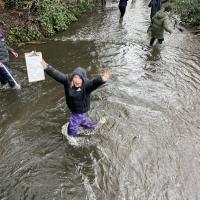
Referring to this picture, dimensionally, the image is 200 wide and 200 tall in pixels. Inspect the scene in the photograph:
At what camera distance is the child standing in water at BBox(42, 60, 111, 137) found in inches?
229

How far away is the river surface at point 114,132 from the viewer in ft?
18.7

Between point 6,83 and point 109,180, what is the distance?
4613 millimetres

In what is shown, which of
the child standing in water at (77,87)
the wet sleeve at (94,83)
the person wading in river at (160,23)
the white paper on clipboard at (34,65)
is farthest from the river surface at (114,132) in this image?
the wet sleeve at (94,83)

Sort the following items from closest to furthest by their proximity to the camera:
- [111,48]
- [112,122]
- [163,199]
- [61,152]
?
[163,199] < [61,152] < [112,122] < [111,48]

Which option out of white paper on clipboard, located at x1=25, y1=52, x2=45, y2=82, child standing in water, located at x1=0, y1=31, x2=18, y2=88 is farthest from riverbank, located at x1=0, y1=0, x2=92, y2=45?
white paper on clipboard, located at x1=25, y1=52, x2=45, y2=82

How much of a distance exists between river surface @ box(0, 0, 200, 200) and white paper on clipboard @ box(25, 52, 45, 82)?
1067 millimetres

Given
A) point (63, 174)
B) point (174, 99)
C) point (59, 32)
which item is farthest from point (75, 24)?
point (63, 174)

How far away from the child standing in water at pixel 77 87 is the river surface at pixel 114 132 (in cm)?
72

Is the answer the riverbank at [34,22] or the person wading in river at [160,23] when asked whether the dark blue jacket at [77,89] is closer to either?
the person wading in river at [160,23]

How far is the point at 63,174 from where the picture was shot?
5.95m

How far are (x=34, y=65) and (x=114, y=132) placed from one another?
2.25 m

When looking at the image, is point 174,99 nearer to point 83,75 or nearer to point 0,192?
point 83,75

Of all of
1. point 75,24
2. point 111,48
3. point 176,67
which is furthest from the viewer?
point 75,24

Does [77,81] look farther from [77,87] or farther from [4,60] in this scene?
[4,60]
